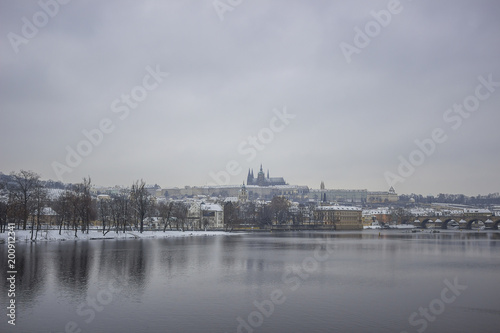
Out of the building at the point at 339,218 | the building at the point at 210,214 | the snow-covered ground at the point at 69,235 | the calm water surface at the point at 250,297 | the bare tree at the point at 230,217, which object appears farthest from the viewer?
the building at the point at 339,218

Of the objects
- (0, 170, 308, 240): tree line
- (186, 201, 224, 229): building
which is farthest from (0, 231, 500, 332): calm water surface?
(186, 201, 224, 229): building

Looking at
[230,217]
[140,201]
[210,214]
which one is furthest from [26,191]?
[210,214]

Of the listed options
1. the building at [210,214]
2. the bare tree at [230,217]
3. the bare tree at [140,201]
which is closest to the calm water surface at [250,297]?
the bare tree at [140,201]

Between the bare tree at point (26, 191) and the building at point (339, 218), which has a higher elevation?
the bare tree at point (26, 191)

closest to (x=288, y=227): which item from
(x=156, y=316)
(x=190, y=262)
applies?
(x=190, y=262)

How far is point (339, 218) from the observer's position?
192 meters

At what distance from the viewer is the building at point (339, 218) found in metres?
184

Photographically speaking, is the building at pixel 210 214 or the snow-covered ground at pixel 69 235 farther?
the building at pixel 210 214

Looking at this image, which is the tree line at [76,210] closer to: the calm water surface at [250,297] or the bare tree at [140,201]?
the bare tree at [140,201]

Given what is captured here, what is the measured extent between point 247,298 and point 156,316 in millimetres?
5752

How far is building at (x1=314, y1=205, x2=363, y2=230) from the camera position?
605ft

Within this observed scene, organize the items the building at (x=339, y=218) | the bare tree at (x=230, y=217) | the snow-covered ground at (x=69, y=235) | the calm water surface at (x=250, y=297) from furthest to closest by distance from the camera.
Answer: the building at (x=339, y=218) < the bare tree at (x=230, y=217) < the snow-covered ground at (x=69, y=235) < the calm water surface at (x=250, y=297)

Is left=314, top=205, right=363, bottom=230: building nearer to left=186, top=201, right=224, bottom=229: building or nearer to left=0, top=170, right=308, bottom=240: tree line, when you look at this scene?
left=0, top=170, right=308, bottom=240: tree line

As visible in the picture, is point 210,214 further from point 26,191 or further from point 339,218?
point 26,191
